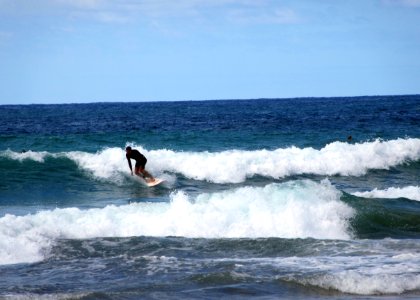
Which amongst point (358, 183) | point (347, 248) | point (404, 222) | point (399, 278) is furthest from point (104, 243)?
point (358, 183)

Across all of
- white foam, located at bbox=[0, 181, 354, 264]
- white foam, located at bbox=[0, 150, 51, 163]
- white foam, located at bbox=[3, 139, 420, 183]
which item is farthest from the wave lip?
white foam, located at bbox=[0, 181, 354, 264]

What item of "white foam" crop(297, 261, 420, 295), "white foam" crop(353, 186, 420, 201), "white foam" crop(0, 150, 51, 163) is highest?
"white foam" crop(0, 150, 51, 163)

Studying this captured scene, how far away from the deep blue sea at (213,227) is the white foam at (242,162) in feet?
0.18

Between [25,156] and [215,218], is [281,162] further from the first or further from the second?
[215,218]

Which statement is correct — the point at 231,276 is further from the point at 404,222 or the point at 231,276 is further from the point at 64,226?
the point at 404,222

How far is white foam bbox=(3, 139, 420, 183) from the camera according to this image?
78.0 ft

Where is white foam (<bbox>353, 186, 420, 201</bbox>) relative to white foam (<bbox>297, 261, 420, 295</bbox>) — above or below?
above

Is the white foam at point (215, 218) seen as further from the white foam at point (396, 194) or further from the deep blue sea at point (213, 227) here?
the white foam at point (396, 194)

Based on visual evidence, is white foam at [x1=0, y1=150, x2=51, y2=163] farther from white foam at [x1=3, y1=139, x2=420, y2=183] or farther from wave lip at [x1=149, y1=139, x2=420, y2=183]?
wave lip at [x1=149, y1=139, x2=420, y2=183]

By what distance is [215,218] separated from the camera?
14617 millimetres

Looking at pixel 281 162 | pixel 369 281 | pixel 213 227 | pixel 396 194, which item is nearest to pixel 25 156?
pixel 281 162

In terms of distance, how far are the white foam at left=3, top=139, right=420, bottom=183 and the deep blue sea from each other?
0.06m

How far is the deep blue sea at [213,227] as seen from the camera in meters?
9.80

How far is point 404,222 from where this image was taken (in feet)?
50.0
